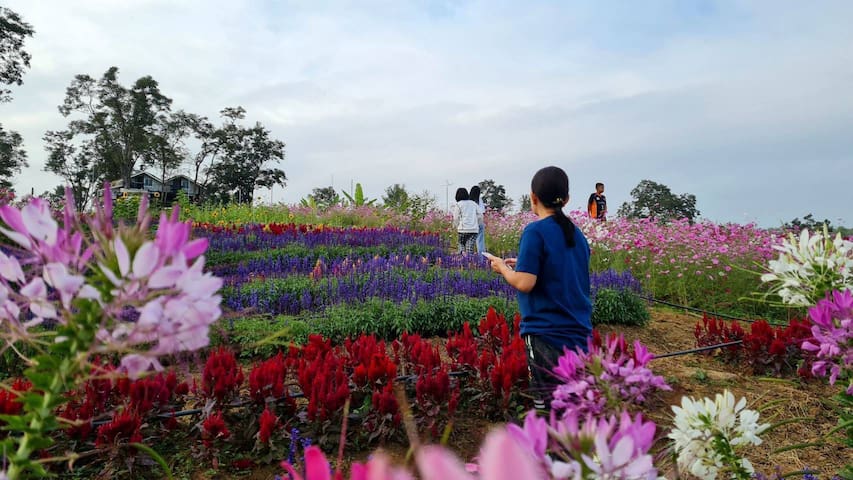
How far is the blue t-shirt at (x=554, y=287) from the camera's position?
9.05 feet

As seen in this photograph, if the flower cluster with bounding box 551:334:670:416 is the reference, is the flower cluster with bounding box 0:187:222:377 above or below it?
above

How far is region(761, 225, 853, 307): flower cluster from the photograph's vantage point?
1606 mm

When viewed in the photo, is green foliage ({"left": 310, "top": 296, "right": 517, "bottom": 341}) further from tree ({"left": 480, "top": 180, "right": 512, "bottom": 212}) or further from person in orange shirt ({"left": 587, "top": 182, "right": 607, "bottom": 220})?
tree ({"left": 480, "top": 180, "right": 512, "bottom": 212})

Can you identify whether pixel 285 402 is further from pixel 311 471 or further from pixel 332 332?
pixel 311 471

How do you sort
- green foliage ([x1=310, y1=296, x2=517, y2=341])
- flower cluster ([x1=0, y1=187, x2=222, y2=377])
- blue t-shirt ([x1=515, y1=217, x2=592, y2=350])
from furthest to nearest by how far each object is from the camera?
1. green foliage ([x1=310, y1=296, x2=517, y2=341])
2. blue t-shirt ([x1=515, y1=217, x2=592, y2=350])
3. flower cluster ([x1=0, y1=187, x2=222, y2=377])

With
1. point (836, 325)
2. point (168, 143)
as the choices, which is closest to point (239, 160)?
point (168, 143)

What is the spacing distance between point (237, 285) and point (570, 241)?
508 centimetres

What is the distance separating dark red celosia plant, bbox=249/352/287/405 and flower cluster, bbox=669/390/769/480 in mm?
2024

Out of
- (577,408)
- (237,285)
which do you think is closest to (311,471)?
(577,408)

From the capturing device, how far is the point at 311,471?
0.43 m

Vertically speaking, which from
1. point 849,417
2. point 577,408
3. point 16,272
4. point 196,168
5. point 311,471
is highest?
point 196,168

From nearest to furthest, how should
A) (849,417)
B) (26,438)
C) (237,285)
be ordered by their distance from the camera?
(26,438) → (849,417) → (237,285)

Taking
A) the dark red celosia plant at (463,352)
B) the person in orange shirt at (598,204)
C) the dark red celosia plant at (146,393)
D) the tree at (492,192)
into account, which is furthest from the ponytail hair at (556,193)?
the tree at (492,192)

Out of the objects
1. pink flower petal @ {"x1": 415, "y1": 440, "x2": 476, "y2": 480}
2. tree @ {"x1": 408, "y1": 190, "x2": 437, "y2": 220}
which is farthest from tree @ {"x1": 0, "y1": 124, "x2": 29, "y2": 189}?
pink flower petal @ {"x1": 415, "y1": 440, "x2": 476, "y2": 480}
